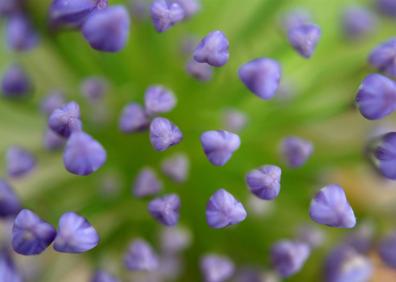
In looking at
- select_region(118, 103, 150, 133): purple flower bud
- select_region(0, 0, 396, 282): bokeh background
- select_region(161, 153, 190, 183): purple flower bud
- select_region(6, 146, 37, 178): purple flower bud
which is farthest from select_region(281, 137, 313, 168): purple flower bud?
select_region(6, 146, 37, 178): purple flower bud

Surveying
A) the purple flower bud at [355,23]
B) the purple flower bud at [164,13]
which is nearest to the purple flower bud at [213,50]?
the purple flower bud at [164,13]

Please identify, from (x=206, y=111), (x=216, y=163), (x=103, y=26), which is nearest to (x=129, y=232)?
(x=206, y=111)

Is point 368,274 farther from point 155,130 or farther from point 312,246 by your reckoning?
point 155,130

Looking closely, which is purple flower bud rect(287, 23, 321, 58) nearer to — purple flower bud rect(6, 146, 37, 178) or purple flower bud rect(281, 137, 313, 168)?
purple flower bud rect(281, 137, 313, 168)

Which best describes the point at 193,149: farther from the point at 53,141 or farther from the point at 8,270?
the point at 8,270

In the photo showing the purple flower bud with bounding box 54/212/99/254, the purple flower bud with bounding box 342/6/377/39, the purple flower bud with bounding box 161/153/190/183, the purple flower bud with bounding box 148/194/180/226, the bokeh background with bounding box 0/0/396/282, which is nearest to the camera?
the purple flower bud with bounding box 54/212/99/254

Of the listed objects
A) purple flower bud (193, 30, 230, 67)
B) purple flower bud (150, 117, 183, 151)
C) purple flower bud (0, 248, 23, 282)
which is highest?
purple flower bud (193, 30, 230, 67)

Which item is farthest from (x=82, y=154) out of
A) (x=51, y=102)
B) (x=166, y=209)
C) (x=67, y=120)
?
(x=51, y=102)
